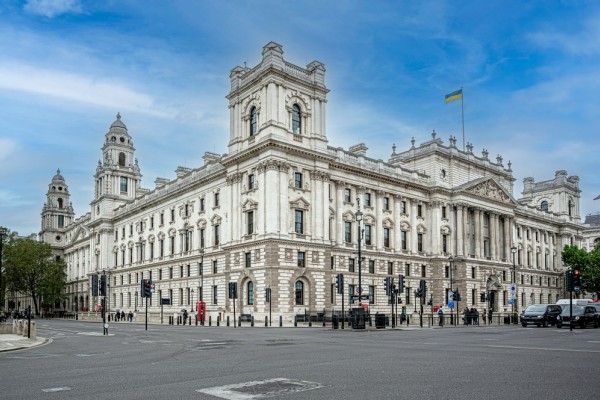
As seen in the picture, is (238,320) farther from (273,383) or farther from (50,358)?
(273,383)

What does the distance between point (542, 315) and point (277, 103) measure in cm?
3001

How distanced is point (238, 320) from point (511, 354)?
37.2 meters

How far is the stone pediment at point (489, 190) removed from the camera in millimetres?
75750

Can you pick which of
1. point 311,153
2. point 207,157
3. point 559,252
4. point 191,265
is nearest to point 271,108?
point 311,153

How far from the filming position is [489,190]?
80.4 metres

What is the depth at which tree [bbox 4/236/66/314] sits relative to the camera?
96.3m

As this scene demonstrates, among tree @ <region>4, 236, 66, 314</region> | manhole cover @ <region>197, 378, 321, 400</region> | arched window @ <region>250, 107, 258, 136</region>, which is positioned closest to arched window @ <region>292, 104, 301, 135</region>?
arched window @ <region>250, 107, 258, 136</region>

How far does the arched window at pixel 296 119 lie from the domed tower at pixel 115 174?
48.1 metres

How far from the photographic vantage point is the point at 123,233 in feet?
300

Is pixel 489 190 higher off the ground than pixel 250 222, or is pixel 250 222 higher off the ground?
pixel 489 190

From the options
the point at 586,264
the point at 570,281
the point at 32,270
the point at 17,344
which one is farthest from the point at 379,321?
the point at 32,270

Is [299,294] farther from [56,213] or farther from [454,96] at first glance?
[56,213]

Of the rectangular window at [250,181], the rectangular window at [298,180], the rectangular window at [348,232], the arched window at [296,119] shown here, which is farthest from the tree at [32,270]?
the arched window at [296,119]

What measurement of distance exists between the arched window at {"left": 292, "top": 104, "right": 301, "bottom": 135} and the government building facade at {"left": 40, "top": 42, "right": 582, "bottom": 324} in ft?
0.59
